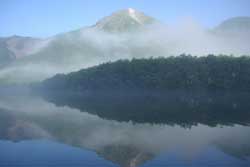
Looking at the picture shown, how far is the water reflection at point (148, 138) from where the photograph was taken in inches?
700

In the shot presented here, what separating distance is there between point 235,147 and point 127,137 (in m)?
8.29

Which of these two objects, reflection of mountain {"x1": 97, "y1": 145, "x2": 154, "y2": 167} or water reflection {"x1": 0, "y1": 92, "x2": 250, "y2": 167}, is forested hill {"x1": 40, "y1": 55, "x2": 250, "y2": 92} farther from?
reflection of mountain {"x1": 97, "y1": 145, "x2": 154, "y2": 167}

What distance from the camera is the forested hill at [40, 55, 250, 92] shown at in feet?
246

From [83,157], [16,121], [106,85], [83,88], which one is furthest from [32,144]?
[83,88]

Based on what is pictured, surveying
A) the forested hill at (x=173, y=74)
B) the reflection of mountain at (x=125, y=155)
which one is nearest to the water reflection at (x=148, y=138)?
the reflection of mountain at (x=125, y=155)

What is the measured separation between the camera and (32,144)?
23297 millimetres

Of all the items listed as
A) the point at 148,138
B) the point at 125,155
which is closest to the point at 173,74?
the point at 148,138

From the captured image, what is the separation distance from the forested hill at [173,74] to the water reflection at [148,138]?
41483 millimetres

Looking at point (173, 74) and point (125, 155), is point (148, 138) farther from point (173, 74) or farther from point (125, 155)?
point (173, 74)

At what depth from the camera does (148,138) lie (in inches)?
967

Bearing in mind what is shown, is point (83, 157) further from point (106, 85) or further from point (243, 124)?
point (106, 85)

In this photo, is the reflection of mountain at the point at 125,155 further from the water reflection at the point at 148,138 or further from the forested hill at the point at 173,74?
the forested hill at the point at 173,74

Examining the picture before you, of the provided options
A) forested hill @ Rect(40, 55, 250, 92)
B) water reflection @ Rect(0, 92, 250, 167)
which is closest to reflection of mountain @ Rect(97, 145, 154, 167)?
water reflection @ Rect(0, 92, 250, 167)

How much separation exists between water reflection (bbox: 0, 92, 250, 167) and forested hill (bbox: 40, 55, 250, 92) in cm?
4148
